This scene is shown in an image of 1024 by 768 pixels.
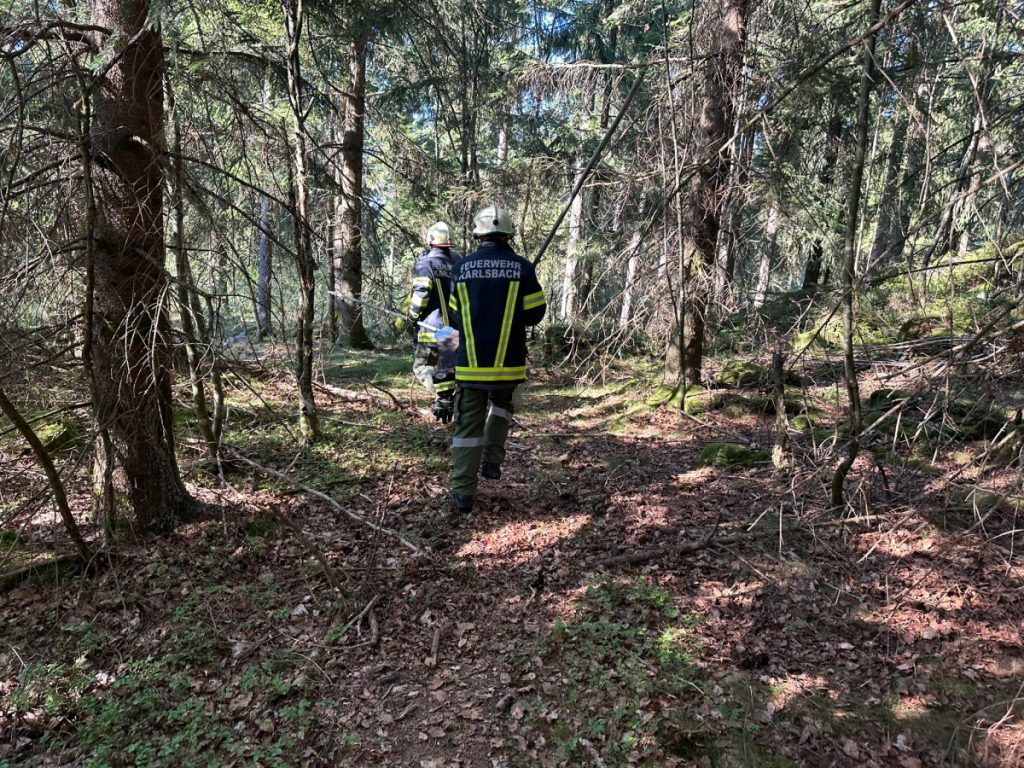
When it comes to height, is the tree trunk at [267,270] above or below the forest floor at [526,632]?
above

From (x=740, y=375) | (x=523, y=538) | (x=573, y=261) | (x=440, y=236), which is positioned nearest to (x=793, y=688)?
(x=523, y=538)

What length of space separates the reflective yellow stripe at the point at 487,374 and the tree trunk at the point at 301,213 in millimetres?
1739

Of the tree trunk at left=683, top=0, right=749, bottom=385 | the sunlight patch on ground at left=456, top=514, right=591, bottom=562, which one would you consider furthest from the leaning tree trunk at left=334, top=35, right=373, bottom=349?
the sunlight patch on ground at left=456, top=514, right=591, bottom=562

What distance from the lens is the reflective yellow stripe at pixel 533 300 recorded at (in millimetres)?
4906

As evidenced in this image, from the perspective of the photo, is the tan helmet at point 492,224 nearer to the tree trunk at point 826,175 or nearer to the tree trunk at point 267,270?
the tree trunk at point 267,270

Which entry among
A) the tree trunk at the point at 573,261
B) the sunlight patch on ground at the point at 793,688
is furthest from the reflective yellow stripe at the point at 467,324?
the tree trunk at the point at 573,261

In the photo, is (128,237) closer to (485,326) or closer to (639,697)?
(485,326)

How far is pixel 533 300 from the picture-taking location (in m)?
4.93

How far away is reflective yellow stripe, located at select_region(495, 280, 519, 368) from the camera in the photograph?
Result: 4820mm

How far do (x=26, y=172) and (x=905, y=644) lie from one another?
21.1 feet

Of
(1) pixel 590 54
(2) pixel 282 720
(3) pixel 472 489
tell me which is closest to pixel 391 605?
(2) pixel 282 720

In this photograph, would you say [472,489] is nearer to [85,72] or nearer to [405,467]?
[405,467]

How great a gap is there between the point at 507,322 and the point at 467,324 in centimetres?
33

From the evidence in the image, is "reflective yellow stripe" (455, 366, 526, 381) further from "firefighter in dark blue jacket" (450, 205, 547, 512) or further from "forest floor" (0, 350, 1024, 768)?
"forest floor" (0, 350, 1024, 768)
